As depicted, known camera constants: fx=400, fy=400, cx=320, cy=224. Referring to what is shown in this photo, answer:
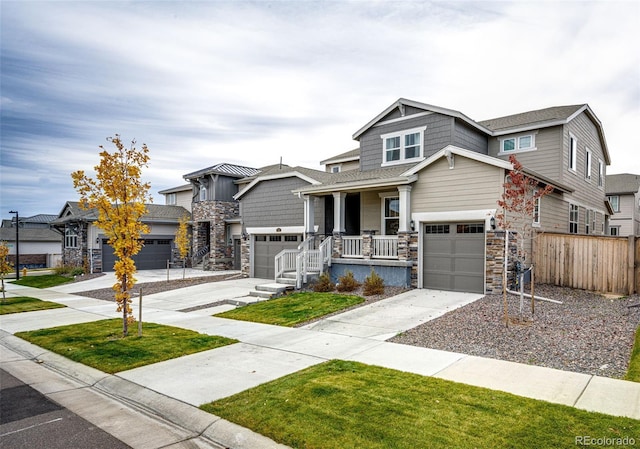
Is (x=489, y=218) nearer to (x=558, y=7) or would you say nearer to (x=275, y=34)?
(x=558, y=7)

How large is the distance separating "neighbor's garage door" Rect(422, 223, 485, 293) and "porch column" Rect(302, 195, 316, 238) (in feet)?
18.2

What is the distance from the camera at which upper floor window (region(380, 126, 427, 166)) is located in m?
17.3

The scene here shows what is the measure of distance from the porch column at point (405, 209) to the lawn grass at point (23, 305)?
13029 millimetres

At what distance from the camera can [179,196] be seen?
35.8 metres

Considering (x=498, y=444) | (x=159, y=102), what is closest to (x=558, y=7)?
(x=498, y=444)

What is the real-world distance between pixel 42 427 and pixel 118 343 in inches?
155

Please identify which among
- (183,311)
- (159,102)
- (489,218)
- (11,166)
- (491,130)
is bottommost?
(183,311)

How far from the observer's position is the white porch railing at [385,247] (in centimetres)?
1513

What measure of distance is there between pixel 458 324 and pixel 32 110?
18940mm

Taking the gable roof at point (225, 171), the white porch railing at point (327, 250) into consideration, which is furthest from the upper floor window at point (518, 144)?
the gable roof at point (225, 171)

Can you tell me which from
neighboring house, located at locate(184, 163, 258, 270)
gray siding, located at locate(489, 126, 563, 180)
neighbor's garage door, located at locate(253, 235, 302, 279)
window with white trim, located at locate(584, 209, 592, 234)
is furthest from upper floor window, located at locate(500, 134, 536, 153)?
neighboring house, located at locate(184, 163, 258, 270)

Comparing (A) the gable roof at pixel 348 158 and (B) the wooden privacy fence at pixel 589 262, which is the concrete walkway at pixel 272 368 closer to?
(B) the wooden privacy fence at pixel 589 262

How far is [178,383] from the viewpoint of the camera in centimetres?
627

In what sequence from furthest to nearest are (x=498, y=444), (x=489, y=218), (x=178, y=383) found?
(x=489, y=218)
(x=178, y=383)
(x=498, y=444)
